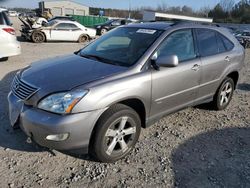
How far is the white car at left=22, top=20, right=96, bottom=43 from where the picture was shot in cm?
1677

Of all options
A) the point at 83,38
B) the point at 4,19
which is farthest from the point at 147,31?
the point at 83,38

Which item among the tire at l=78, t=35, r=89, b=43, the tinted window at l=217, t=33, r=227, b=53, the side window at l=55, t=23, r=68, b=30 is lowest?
the tire at l=78, t=35, r=89, b=43

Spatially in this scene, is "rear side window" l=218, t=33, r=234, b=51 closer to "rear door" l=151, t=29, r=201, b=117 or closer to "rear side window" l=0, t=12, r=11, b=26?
"rear door" l=151, t=29, r=201, b=117

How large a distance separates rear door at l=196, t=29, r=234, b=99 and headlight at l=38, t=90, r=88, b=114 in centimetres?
233

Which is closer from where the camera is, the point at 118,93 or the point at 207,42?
the point at 118,93

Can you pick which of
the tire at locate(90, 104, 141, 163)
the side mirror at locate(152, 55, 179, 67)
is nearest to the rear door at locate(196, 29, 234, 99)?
the side mirror at locate(152, 55, 179, 67)

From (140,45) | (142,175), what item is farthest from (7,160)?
(140,45)

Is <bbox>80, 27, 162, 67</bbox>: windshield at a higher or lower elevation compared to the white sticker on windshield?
lower

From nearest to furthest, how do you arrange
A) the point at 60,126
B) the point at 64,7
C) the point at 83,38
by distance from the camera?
the point at 60,126 → the point at 83,38 → the point at 64,7

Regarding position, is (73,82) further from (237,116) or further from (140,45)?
(237,116)

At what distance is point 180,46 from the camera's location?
415 cm

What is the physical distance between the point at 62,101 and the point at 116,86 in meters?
0.65

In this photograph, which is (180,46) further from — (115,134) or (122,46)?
(115,134)

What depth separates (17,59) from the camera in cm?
991
